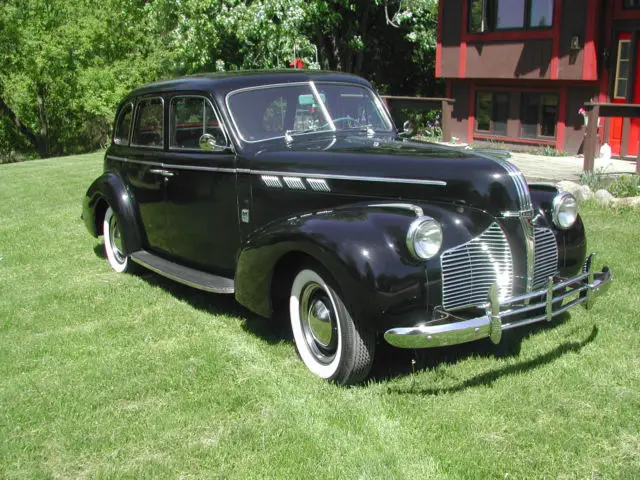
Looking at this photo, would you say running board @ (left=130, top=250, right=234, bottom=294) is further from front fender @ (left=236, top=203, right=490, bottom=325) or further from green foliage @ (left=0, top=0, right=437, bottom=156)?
green foliage @ (left=0, top=0, right=437, bottom=156)

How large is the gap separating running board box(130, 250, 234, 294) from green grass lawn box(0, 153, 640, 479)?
309 millimetres

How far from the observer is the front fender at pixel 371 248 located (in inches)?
141

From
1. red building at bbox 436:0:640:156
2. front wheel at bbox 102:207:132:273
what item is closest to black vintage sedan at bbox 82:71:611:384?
front wheel at bbox 102:207:132:273

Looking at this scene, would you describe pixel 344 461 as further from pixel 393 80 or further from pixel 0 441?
pixel 393 80

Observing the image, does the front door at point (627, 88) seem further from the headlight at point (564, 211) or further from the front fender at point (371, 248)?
the front fender at point (371, 248)

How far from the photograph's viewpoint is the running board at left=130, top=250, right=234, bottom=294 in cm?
491

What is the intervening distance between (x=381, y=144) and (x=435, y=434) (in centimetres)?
221

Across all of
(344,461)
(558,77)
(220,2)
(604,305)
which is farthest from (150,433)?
(220,2)

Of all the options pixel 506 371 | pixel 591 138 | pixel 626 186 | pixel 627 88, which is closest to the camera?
pixel 506 371

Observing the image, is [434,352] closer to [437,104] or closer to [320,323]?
[320,323]

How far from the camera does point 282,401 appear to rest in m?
3.81

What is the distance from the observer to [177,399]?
3902mm

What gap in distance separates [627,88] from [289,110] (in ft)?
32.9

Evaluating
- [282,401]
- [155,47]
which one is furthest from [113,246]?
[155,47]
